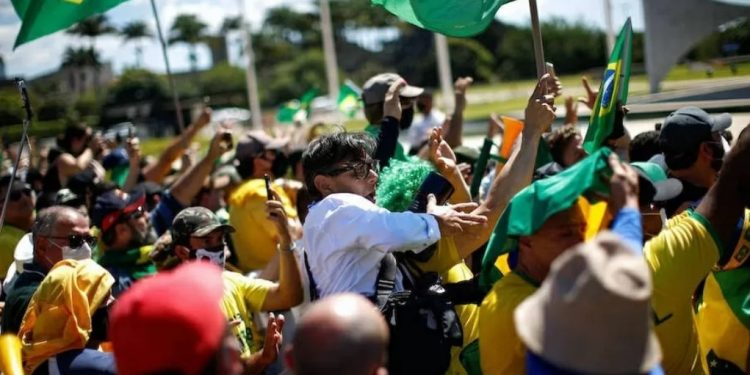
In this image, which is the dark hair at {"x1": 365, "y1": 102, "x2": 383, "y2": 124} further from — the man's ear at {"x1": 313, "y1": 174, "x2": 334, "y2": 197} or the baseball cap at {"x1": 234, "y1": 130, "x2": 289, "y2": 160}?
the man's ear at {"x1": 313, "y1": 174, "x2": 334, "y2": 197}

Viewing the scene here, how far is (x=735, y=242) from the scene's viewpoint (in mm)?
3275

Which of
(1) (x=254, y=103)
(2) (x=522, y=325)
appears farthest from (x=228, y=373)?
(1) (x=254, y=103)

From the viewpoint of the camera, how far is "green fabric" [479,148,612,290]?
274 cm

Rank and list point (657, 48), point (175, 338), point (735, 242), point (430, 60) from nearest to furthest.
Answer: point (175, 338), point (735, 242), point (657, 48), point (430, 60)

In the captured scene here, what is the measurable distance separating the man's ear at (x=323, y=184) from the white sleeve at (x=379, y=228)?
27 cm

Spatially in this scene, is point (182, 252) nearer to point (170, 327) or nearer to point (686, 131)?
point (170, 327)

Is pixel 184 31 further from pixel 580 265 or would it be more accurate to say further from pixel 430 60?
pixel 580 265

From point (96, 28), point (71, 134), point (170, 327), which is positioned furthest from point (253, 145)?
point (96, 28)

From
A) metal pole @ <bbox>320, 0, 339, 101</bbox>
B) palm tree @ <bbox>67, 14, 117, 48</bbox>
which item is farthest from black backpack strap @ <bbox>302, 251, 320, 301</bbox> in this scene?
palm tree @ <bbox>67, 14, 117, 48</bbox>

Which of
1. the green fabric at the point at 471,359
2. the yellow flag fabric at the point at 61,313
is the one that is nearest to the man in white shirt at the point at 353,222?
the green fabric at the point at 471,359

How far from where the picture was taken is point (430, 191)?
380cm

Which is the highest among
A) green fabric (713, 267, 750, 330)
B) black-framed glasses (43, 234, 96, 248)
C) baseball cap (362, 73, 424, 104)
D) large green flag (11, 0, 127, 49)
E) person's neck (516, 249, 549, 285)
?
large green flag (11, 0, 127, 49)

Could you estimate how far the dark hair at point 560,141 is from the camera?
19.9 feet

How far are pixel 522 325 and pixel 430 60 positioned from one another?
70.9m
